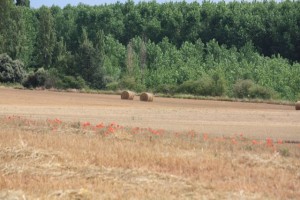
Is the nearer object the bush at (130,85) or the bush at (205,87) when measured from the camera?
the bush at (205,87)

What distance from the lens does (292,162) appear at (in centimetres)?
1697

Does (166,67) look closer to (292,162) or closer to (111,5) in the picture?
(111,5)

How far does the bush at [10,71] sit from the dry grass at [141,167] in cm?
6358

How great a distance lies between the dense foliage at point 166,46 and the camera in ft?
273

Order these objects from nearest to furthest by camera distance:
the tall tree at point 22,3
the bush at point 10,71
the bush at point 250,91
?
the bush at point 250,91, the bush at point 10,71, the tall tree at point 22,3

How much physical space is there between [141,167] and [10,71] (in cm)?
7260

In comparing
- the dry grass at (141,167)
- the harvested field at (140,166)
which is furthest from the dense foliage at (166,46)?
the dry grass at (141,167)

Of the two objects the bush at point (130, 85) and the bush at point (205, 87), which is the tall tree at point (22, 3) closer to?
the bush at point (130, 85)

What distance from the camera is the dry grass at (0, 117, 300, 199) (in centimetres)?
1279

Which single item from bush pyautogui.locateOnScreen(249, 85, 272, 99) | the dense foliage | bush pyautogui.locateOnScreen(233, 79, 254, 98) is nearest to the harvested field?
bush pyautogui.locateOnScreen(249, 85, 272, 99)

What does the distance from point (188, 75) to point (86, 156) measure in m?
73.5

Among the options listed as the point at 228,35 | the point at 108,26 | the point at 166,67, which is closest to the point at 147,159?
the point at 166,67

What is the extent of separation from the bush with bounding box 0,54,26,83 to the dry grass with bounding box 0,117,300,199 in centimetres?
6358

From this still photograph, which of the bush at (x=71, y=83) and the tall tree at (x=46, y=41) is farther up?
the tall tree at (x=46, y=41)
